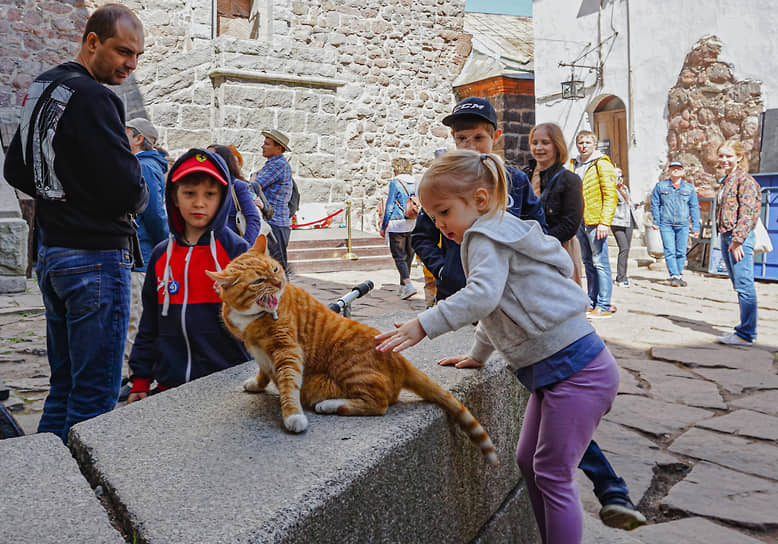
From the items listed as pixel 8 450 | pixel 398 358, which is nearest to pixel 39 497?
pixel 8 450

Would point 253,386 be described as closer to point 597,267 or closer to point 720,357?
point 720,357

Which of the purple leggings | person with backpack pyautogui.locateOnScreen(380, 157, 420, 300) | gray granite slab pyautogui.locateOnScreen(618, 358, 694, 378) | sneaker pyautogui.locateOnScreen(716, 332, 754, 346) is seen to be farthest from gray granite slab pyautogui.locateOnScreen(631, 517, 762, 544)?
person with backpack pyautogui.locateOnScreen(380, 157, 420, 300)

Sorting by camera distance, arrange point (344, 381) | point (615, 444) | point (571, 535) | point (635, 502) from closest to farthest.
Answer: point (344, 381), point (571, 535), point (635, 502), point (615, 444)

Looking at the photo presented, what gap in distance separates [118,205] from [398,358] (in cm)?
120

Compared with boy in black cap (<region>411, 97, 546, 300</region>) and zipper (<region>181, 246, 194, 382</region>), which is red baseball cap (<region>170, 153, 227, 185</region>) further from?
boy in black cap (<region>411, 97, 546, 300</region>)

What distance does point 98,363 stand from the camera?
2273 mm

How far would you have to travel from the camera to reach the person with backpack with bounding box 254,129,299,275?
600 cm

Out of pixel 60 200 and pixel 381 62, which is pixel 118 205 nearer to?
pixel 60 200

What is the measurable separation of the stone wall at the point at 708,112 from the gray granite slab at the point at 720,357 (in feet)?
22.0

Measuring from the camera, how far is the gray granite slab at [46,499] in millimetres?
1128

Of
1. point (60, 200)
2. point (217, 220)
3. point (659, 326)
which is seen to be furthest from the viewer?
point (659, 326)

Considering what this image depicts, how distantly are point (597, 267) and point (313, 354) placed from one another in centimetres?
558

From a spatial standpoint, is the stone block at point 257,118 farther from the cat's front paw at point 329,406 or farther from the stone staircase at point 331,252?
the cat's front paw at point 329,406

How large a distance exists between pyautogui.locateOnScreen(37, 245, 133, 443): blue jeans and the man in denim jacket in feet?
27.5
